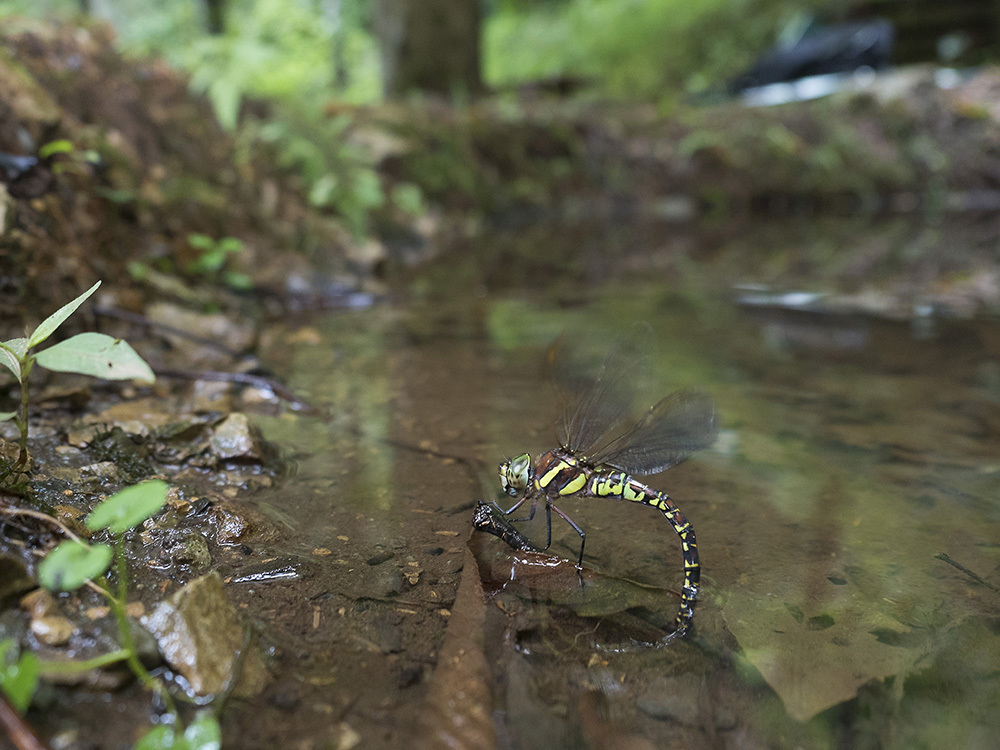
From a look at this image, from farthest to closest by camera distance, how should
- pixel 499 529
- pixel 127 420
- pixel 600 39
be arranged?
pixel 600 39 < pixel 127 420 < pixel 499 529

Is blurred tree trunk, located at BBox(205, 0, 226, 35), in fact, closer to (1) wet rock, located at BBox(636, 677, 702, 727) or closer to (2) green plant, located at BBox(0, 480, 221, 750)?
(2) green plant, located at BBox(0, 480, 221, 750)

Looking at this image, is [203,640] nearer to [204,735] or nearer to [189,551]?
[204,735]

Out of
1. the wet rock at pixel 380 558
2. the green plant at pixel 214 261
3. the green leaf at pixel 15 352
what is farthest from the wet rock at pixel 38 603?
the green plant at pixel 214 261

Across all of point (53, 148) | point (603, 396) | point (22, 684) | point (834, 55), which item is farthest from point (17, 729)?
point (834, 55)

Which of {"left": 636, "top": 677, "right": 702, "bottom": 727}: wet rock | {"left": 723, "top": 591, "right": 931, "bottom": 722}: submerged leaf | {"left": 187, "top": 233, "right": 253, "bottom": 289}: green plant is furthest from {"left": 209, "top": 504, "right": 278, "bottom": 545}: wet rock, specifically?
{"left": 187, "top": 233, "right": 253, "bottom": 289}: green plant

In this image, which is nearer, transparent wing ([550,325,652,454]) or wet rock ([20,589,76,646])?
wet rock ([20,589,76,646])

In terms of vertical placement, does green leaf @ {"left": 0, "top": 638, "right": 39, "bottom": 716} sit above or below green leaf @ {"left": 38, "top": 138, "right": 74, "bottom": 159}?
below

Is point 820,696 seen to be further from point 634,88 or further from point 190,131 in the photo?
point 634,88
